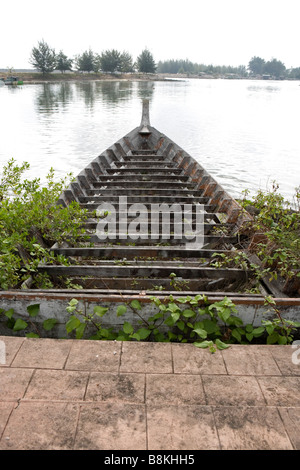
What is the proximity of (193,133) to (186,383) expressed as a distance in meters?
22.8

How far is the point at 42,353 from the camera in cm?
262

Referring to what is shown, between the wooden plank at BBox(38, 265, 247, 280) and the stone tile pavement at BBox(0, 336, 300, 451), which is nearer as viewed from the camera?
the stone tile pavement at BBox(0, 336, 300, 451)

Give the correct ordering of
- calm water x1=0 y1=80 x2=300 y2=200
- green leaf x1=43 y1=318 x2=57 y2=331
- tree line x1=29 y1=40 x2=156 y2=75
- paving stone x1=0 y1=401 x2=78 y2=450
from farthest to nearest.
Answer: tree line x1=29 y1=40 x2=156 y2=75
calm water x1=0 y1=80 x2=300 y2=200
green leaf x1=43 y1=318 x2=57 y2=331
paving stone x1=0 y1=401 x2=78 y2=450

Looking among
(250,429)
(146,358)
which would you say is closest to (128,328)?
(146,358)

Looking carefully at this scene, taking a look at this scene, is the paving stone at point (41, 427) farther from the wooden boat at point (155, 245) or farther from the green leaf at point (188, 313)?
the wooden boat at point (155, 245)

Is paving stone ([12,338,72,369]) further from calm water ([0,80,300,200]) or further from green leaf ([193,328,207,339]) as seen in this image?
calm water ([0,80,300,200])

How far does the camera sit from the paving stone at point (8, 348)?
2.53 m

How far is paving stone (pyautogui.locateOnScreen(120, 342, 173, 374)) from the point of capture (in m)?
2.50

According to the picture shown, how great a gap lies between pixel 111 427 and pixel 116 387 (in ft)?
1.03

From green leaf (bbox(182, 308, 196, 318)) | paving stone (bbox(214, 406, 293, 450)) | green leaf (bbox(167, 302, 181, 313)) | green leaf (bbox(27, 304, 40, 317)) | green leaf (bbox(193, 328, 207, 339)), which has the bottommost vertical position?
paving stone (bbox(214, 406, 293, 450))

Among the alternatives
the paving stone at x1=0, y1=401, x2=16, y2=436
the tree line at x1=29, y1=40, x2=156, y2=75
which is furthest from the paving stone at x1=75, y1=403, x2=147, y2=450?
the tree line at x1=29, y1=40, x2=156, y2=75

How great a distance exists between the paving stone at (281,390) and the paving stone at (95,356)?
3.59 ft
